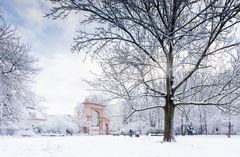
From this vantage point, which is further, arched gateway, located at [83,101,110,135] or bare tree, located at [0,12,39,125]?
arched gateway, located at [83,101,110,135]

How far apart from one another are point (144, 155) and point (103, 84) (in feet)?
25.6

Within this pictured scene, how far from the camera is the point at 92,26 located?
1220 centimetres

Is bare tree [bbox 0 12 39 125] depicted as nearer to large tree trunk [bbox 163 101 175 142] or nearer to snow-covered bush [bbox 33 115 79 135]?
large tree trunk [bbox 163 101 175 142]

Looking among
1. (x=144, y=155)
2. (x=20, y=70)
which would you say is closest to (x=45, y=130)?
(x=20, y=70)

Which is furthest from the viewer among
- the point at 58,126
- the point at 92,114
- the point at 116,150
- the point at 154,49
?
the point at 58,126

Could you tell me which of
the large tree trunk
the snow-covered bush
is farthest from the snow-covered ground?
the snow-covered bush

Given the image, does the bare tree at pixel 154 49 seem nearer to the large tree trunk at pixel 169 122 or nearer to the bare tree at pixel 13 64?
the large tree trunk at pixel 169 122

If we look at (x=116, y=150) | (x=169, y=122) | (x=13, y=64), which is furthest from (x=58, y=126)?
(x=116, y=150)

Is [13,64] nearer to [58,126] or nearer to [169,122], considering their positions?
[169,122]

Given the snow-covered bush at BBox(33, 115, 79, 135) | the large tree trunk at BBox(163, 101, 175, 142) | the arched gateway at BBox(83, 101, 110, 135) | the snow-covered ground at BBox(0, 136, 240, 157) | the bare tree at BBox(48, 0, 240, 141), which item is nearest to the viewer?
the snow-covered ground at BBox(0, 136, 240, 157)

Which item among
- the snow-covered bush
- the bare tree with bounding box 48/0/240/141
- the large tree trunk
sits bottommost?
the snow-covered bush

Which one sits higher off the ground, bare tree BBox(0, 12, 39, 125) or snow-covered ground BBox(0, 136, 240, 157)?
bare tree BBox(0, 12, 39, 125)

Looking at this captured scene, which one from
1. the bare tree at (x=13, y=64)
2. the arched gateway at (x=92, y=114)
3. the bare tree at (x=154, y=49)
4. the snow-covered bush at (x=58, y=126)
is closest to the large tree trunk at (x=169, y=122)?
the bare tree at (x=154, y=49)

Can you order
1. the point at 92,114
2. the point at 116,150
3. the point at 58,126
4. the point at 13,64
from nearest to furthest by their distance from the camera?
the point at 116,150 < the point at 13,64 < the point at 92,114 < the point at 58,126
